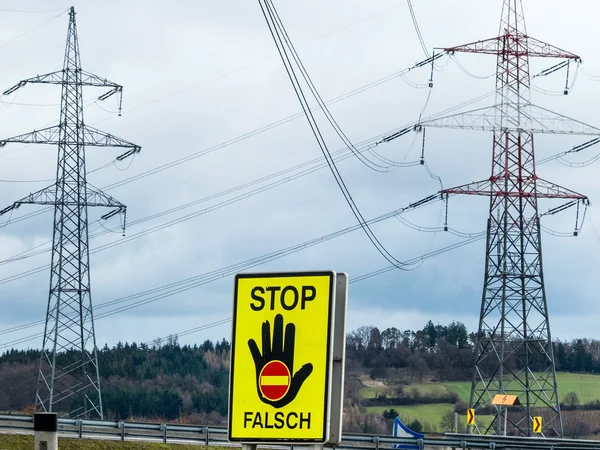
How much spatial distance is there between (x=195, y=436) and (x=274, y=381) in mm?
47926

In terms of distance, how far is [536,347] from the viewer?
225 ft

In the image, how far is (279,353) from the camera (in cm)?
799

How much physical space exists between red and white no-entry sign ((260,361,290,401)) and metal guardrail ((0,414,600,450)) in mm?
44361

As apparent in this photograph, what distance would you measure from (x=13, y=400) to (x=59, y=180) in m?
76.2

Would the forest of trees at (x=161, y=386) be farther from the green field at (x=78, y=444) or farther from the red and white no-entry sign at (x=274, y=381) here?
the red and white no-entry sign at (x=274, y=381)

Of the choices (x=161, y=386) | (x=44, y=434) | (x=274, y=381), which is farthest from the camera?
(x=161, y=386)

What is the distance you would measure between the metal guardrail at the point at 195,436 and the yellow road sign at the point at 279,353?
44.3 m

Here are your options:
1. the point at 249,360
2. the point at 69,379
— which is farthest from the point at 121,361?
the point at 249,360

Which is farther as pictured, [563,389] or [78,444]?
[563,389]

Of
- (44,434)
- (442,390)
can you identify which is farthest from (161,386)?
(44,434)

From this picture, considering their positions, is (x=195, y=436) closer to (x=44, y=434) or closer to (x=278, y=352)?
(x=44, y=434)

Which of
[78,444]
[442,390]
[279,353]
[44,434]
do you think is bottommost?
[78,444]

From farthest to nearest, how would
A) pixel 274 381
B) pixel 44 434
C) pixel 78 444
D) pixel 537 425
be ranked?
pixel 537 425, pixel 78 444, pixel 44 434, pixel 274 381

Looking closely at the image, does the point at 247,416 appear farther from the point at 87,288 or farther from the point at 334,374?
the point at 87,288
